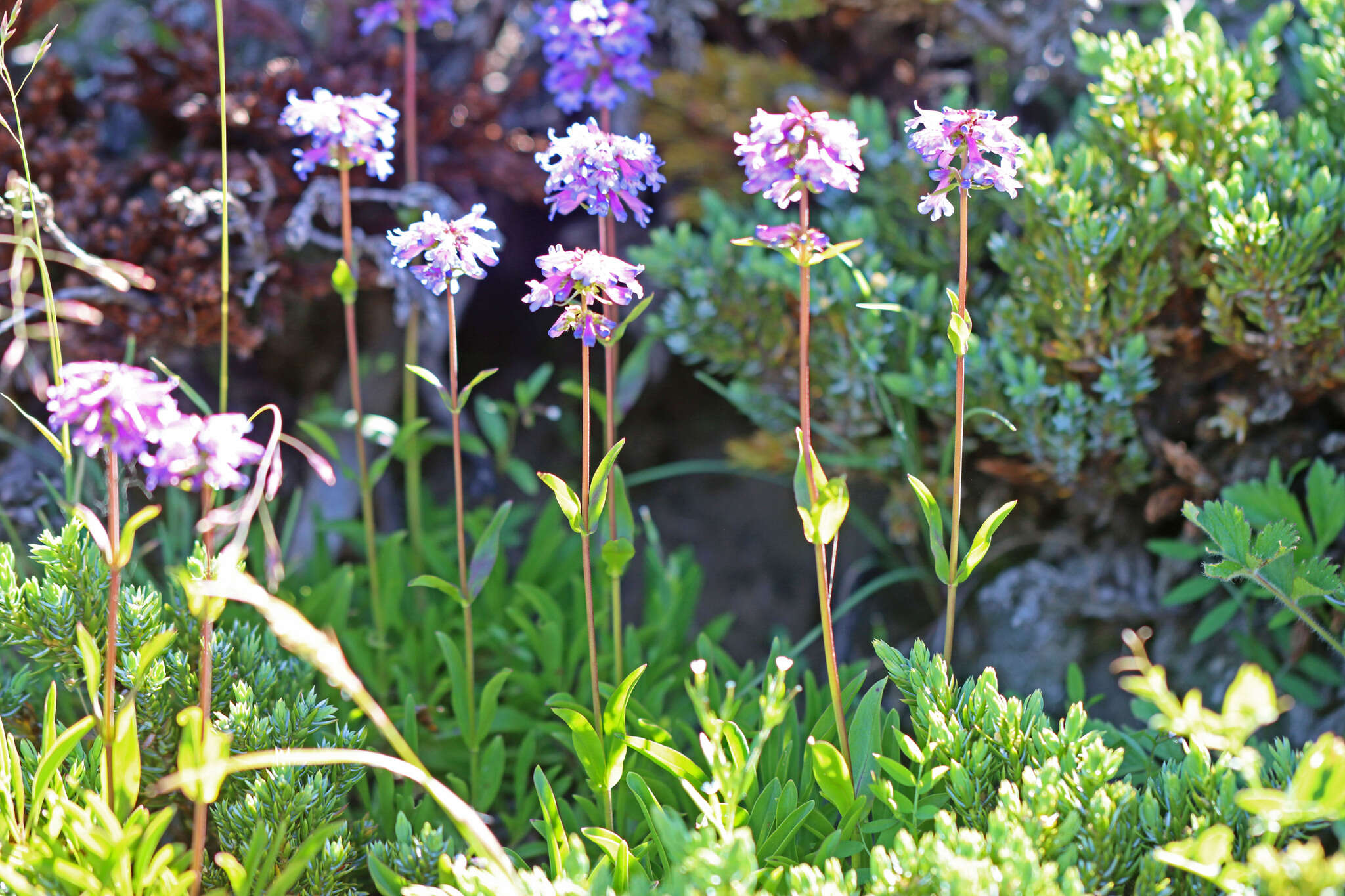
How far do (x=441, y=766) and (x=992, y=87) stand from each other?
251 cm

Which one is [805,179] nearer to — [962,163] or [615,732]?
[962,163]

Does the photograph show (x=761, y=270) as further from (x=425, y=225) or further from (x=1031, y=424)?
(x=425, y=225)

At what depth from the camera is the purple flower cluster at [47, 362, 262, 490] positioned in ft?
4.39

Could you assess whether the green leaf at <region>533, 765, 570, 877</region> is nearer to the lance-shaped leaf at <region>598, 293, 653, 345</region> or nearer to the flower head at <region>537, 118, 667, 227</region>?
the lance-shaped leaf at <region>598, 293, 653, 345</region>

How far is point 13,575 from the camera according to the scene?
1750 mm

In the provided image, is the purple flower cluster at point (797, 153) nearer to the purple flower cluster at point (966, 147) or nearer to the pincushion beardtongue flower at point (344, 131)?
the purple flower cluster at point (966, 147)

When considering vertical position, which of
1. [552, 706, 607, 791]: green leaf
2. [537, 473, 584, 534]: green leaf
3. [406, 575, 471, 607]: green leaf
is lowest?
[552, 706, 607, 791]: green leaf

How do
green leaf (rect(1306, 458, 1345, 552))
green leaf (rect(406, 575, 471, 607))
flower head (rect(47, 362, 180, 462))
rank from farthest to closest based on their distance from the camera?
green leaf (rect(1306, 458, 1345, 552)), green leaf (rect(406, 575, 471, 607)), flower head (rect(47, 362, 180, 462))

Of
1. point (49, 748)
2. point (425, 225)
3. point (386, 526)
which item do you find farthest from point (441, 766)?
point (425, 225)

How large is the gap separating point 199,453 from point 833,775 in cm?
110

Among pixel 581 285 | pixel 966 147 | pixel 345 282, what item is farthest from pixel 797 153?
pixel 345 282

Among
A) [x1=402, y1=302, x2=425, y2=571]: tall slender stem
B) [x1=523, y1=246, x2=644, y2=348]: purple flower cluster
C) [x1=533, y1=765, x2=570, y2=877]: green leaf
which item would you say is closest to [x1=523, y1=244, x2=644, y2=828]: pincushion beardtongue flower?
[x1=523, y1=246, x2=644, y2=348]: purple flower cluster

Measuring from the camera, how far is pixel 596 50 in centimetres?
220

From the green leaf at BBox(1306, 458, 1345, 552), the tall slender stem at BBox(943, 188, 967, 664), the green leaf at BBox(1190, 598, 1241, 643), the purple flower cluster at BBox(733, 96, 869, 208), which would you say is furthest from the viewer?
the green leaf at BBox(1190, 598, 1241, 643)
